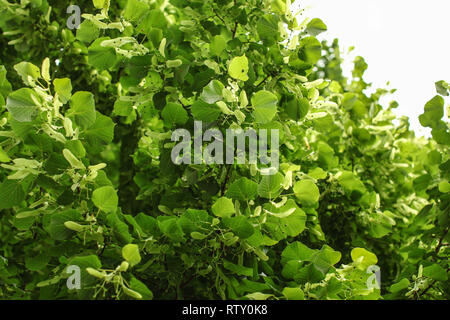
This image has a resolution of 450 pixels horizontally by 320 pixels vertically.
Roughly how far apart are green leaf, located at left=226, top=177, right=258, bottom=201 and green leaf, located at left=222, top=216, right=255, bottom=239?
0.51 ft

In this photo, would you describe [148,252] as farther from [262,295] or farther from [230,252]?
[262,295]

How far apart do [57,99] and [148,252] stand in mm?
728

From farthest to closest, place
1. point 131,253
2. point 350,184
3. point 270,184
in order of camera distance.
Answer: point 350,184 < point 270,184 < point 131,253

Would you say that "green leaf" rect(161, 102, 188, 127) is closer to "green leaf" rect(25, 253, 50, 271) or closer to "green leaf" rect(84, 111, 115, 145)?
"green leaf" rect(84, 111, 115, 145)

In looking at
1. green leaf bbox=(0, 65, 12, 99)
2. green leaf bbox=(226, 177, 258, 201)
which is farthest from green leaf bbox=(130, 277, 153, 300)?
green leaf bbox=(0, 65, 12, 99)

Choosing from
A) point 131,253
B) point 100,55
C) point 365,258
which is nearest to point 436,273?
point 365,258

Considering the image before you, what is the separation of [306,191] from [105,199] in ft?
2.77

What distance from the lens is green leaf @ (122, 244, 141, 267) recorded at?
1403 millimetres

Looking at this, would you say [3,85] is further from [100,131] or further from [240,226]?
[240,226]

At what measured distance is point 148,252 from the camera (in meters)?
1.77

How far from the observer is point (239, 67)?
1.72 meters

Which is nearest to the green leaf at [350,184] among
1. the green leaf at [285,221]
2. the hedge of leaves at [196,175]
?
the hedge of leaves at [196,175]

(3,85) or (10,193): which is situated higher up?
(3,85)

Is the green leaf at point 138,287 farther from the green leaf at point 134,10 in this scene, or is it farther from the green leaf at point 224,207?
the green leaf at point 134,10
